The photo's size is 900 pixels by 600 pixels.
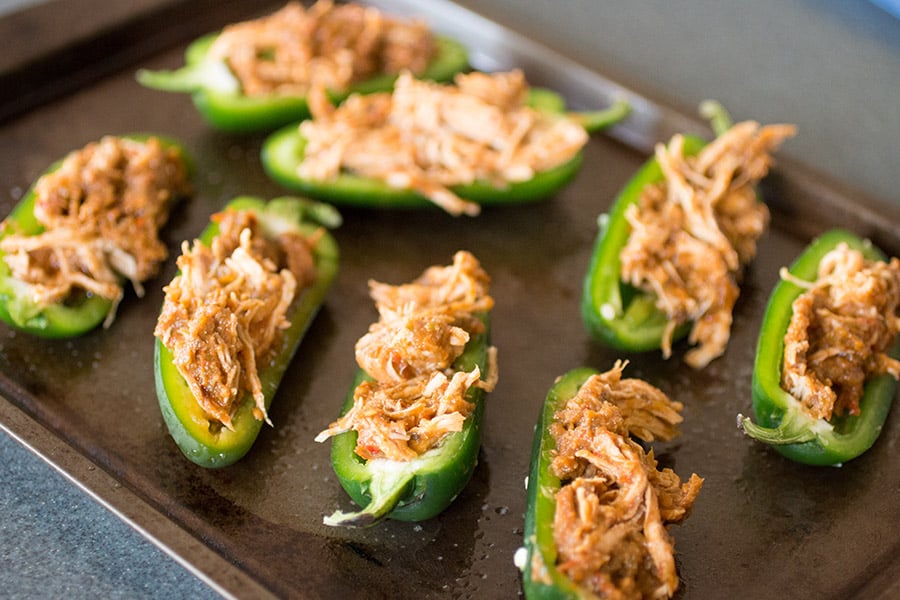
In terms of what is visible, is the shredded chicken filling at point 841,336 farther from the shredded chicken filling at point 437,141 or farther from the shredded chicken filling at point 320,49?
the shredded chicken filling at point 320,49

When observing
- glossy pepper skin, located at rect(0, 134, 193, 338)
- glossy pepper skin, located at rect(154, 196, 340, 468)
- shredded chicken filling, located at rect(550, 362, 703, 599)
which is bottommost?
glossy pepper skin, located at rect(0, 134, 193, 338)

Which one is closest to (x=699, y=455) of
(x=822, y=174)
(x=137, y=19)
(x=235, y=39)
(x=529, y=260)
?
(x=529, y=260)

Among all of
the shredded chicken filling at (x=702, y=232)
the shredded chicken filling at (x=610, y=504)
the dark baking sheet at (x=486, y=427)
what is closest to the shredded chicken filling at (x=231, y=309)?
the dark baking sheet at (x=486, y=427)

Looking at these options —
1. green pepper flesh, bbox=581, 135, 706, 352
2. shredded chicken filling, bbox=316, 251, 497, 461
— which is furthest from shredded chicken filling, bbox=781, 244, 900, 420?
shredded chicken filling, bbox=316, 251, 497, 461

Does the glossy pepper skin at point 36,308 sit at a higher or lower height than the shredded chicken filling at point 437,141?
lower

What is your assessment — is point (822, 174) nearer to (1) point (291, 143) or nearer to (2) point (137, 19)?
(1) point (291, 143)

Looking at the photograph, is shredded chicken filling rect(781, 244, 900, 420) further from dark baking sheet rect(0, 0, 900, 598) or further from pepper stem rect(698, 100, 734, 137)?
pepper stem rect(698, 100, 734, 137)
